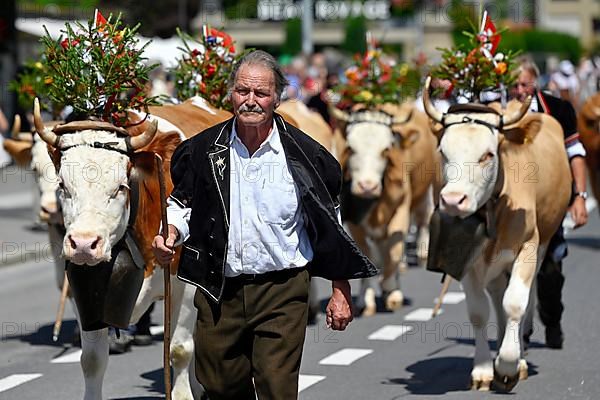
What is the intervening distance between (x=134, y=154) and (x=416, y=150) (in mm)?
6974

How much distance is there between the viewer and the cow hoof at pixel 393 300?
1289 cm

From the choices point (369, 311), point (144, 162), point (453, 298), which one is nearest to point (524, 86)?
point (369, 311)

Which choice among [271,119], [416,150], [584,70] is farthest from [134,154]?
[584,70]

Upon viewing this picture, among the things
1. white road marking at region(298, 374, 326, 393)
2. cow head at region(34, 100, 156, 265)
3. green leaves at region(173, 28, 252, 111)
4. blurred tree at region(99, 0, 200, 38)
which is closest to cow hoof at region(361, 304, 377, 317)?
white road marking at region(298, 374, 326, 393)

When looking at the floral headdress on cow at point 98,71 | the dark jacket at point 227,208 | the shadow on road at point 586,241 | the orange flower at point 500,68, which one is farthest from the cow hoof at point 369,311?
the dark jacket at point 227,208

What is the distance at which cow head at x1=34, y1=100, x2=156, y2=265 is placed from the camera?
676 cm

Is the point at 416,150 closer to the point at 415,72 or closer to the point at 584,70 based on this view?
the point at 415,72

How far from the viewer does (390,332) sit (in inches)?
457

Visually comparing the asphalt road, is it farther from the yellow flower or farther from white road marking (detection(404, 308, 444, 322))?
the yellow flower

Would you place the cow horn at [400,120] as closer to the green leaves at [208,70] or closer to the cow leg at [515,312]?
the green leaves at [208,70]

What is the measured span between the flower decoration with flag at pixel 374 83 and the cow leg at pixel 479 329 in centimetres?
441

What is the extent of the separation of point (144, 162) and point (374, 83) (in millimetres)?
6353

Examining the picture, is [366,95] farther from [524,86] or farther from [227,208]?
[227,208]

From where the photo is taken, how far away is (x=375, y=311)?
12.8 metres
